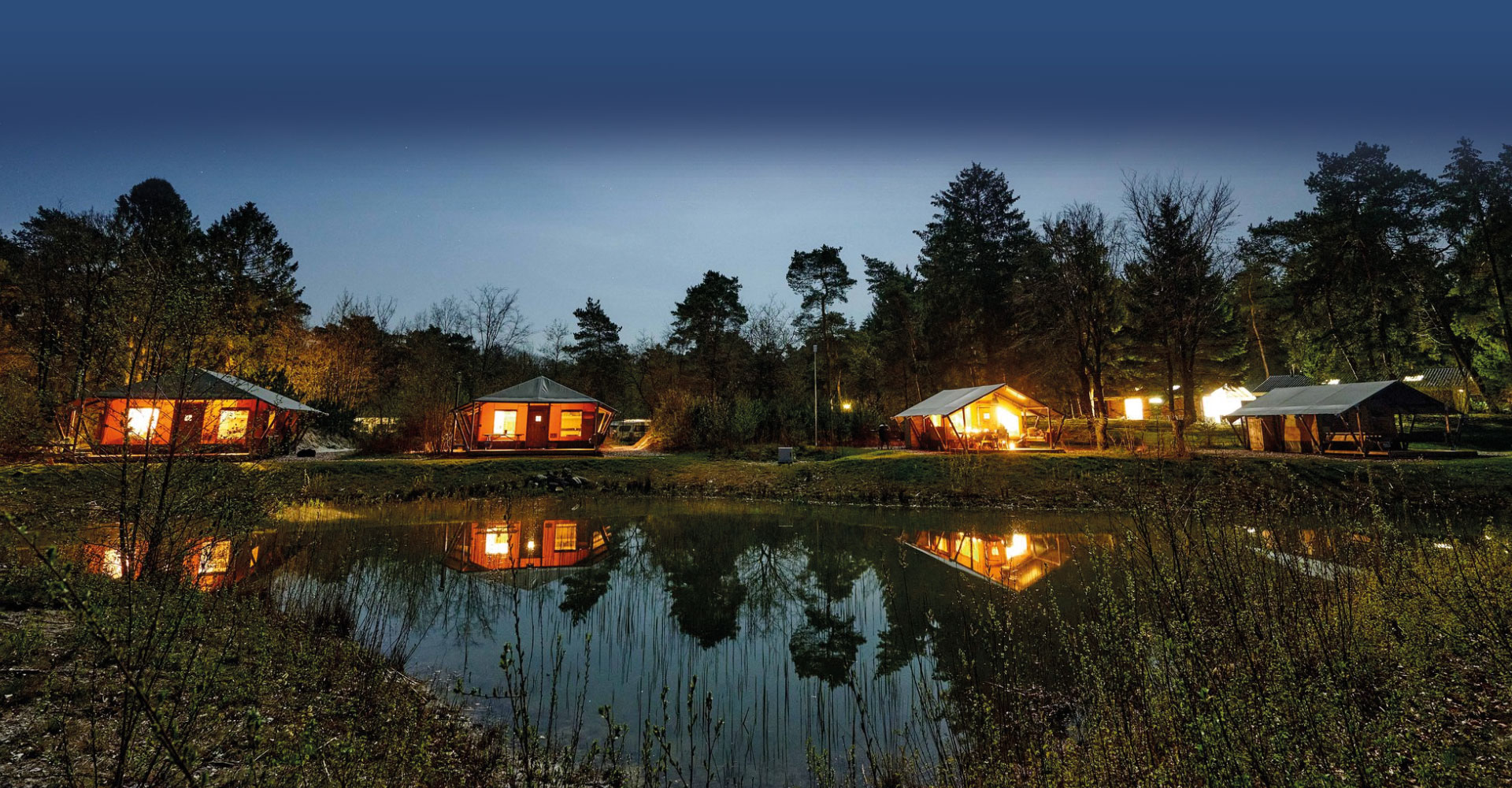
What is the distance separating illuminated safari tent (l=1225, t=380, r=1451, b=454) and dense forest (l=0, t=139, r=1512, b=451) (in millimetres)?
3392

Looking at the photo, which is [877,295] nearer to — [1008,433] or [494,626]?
[1008,433]

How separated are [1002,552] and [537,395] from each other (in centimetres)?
2217

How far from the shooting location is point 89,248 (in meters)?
21.9

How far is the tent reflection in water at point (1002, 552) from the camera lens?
880cm

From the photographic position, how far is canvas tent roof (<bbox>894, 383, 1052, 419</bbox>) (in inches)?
917

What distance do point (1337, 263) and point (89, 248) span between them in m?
59.2

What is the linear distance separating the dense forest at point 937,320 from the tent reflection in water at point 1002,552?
14.5 meters

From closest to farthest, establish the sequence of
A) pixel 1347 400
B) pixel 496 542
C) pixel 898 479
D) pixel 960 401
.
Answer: pixel 496 542, pixel 1347 400, pixel 898 479, pixel 960 401

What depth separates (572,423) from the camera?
91.2ft

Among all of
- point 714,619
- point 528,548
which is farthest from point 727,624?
point 528,548

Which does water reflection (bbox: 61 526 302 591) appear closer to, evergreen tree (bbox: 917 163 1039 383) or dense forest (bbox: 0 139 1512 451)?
dense forest (bbox: 0 139 1512 451)

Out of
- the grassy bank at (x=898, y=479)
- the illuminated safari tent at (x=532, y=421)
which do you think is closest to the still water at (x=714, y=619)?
the grassy bank at (x=898, y=479)

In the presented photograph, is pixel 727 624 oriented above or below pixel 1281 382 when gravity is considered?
below

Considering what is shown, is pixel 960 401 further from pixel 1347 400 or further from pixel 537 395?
pixel 537 395
